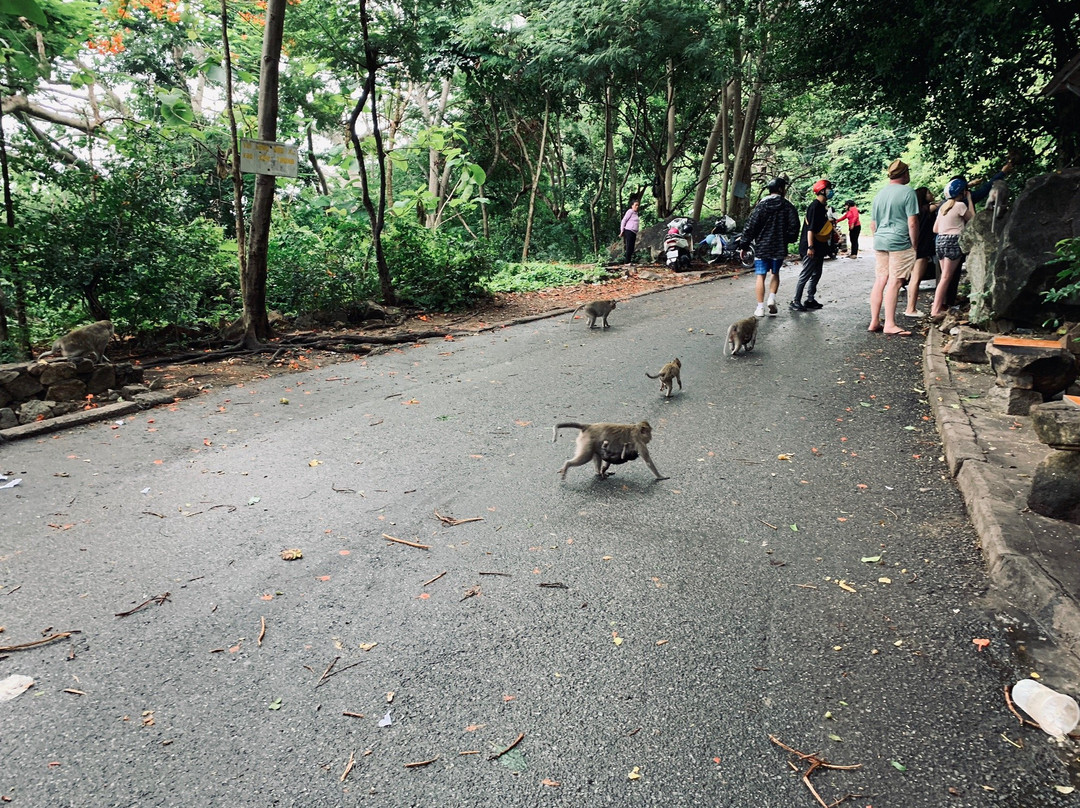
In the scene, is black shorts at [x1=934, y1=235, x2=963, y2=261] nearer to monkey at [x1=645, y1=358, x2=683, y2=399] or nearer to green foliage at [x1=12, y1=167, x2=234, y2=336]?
monkey at [x1=645, y1=358, x2=683, y2=399]

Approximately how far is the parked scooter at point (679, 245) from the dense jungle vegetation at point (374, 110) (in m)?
3.06

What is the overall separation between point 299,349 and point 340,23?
7236 mm

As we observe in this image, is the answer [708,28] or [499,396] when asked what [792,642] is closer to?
[499,396]

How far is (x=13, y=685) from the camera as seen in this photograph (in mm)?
2752

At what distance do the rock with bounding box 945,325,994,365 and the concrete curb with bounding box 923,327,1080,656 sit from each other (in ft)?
6.52

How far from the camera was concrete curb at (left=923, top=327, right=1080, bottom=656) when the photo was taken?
9.38ft

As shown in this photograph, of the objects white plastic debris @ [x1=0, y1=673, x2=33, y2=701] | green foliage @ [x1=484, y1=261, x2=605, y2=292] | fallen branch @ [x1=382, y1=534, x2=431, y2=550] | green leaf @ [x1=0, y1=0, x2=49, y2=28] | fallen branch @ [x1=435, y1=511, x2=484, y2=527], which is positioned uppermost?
Answer: green leaf @ [x1=0, y1=0, x2=49, y2=28]

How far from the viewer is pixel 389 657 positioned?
291cm

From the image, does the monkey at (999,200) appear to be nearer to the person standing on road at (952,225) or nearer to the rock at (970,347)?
the person standing on road at (952,225)

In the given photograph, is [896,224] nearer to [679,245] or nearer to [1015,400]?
[1015,400]

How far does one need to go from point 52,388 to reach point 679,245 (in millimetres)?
16060

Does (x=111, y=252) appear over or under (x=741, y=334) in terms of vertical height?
over

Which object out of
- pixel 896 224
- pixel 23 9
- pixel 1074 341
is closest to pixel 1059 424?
pixel 1074 341

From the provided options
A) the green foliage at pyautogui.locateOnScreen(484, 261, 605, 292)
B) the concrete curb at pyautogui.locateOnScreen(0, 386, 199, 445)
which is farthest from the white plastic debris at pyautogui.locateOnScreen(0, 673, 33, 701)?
Result: the green foliage at pyautogui.locateOnScreen(484, 261, 605, 292)
